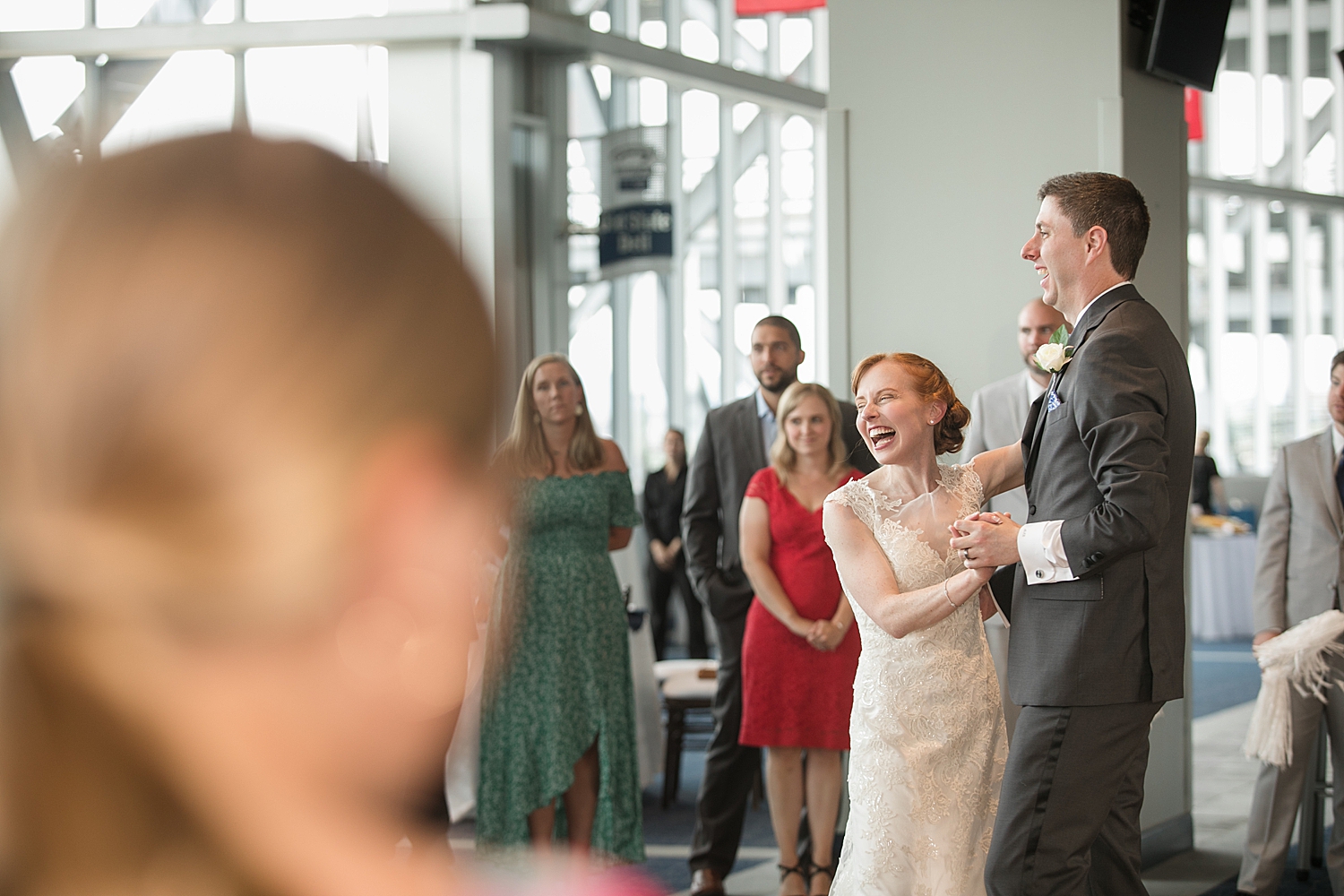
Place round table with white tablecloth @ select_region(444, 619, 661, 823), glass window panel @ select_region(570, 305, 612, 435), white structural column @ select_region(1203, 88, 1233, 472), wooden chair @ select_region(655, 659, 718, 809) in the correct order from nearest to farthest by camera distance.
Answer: round table with white tablecloth @ select_region(444, 619, 661, 823) < wooden chair @ select_region(655, 659, 718, 809) < glass window panel @ select_region(570, 305, 612, 435) < white structural column @ select_region(1203, 88, 1233, 472)

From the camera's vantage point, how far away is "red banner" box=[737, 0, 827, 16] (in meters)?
10.5

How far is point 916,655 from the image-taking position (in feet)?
10.2

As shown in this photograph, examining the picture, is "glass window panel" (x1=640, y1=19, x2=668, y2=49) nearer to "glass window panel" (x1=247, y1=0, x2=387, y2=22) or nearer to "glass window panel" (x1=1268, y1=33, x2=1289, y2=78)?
"glass window panel" (x1=247, y1=0, x2=387, y2=22)

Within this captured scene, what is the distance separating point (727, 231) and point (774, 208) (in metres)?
0.56

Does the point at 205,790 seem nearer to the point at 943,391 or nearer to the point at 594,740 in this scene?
the point at 943,391

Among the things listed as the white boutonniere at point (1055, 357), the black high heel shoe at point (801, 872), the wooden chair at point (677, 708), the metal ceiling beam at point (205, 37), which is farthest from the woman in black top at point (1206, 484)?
the white boutonniere at point (1055, 357)

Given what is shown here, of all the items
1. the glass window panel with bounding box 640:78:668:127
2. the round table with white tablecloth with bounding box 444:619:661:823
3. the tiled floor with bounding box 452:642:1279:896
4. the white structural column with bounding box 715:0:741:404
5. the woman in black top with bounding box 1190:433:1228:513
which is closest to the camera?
the tiled floor with bounding box 452:642:1279:896

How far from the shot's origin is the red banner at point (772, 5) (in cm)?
1054

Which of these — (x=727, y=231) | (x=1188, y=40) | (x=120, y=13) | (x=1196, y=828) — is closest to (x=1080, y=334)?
(x=1188, y=40)

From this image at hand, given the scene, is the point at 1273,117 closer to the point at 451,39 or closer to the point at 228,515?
the point at 451,39

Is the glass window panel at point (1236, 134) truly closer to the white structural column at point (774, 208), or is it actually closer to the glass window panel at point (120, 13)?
the white structural column at point (774, 208)

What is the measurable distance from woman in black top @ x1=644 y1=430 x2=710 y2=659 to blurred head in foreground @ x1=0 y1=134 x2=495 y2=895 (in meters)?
8.90

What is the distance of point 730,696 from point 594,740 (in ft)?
1.80

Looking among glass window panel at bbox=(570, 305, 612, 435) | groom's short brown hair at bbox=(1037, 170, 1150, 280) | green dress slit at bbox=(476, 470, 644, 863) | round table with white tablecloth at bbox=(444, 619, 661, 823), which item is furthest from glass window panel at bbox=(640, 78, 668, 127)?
groom's short brown hair at bbox=(1037, 170, 1150, 280)
